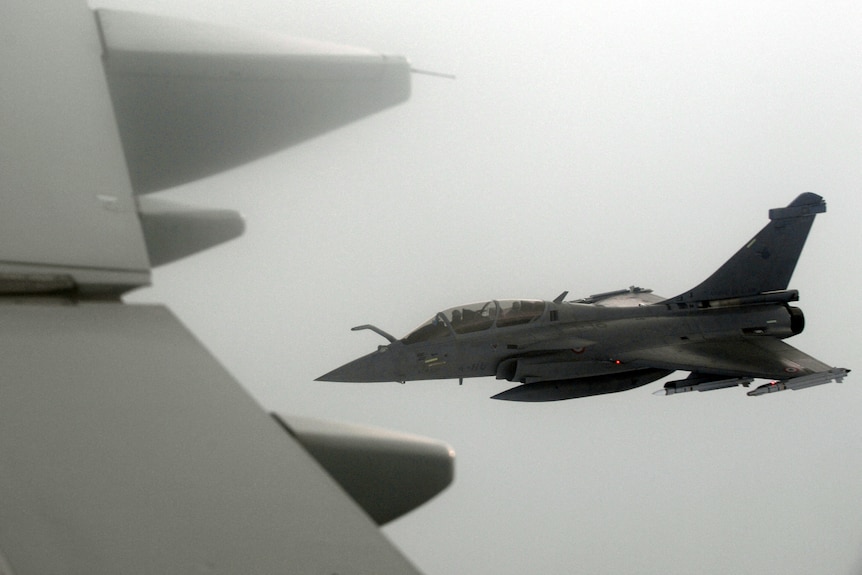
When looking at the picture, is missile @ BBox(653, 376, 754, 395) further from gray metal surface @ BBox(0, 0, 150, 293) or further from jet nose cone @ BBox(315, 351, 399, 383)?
gray metal surface @ BBox(0, 0, 150, 293)

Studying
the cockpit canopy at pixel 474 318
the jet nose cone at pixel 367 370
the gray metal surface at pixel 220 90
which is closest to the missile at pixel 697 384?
the cockpit canopy at pixel 474 318

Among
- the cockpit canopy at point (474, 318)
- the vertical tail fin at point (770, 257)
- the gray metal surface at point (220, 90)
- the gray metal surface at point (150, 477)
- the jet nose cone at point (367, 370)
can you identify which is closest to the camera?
the gray metal surface at point (150, 477)

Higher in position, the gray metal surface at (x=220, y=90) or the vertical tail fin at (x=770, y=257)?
the gray metal surface at (x=220, y=90)

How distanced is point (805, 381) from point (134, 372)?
558cm

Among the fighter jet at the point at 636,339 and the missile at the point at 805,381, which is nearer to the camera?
the fighter jet at the point at 636,339

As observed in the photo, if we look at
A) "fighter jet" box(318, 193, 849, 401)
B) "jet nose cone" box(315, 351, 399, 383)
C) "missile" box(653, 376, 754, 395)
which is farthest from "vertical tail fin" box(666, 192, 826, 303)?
"jet nose cone" box(315, 351, 399, 383)

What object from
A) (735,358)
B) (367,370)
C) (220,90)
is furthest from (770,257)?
(220,90)

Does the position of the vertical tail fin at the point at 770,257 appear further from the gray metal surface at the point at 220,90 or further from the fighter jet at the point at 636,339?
the gray metal surface at the point at 220,90

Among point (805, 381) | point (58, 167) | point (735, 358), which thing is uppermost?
point (58, 167)

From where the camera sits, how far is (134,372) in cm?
76

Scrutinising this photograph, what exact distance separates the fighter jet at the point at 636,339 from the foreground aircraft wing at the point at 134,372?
3212mm

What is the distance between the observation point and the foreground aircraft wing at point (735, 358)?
17.9 feet

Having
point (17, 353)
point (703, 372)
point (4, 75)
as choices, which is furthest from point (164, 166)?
point (703, 372)

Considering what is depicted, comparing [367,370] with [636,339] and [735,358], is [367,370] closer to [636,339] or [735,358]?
[636,339]
